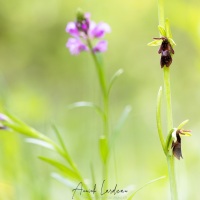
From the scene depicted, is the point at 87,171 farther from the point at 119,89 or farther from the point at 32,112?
the point at 119,89

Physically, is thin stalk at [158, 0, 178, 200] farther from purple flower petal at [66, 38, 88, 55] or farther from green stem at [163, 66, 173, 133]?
purple flower petal at [66, 38, 88, 55]

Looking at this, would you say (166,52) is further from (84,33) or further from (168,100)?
(84,33)

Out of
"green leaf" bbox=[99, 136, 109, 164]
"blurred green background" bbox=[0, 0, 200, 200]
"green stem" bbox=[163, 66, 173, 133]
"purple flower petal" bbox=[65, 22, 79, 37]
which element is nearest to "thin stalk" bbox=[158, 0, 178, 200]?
"green stem" bbox=[163, 66, 173, 133]

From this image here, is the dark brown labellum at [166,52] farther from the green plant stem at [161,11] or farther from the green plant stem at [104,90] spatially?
the green plant stem at [104,90]

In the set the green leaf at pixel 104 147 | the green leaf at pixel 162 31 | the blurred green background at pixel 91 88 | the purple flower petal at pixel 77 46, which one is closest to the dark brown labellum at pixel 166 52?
the green leaf at pixel 162 31

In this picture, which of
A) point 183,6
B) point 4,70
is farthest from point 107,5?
point 183,6

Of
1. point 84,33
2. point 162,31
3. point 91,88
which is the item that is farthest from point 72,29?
point 91,88
